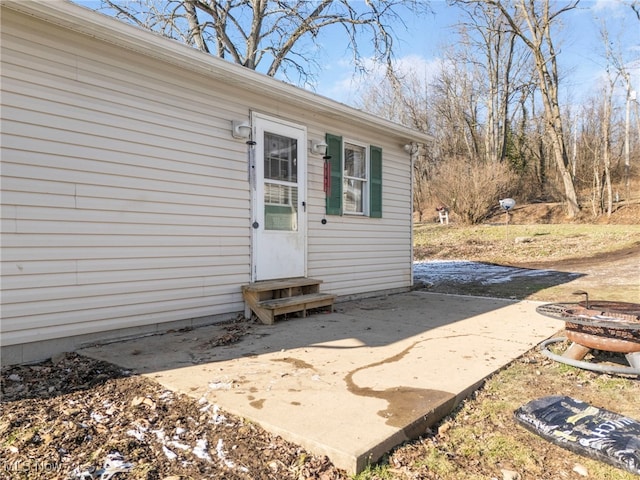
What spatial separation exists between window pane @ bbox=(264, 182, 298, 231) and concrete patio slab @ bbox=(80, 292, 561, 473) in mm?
1219

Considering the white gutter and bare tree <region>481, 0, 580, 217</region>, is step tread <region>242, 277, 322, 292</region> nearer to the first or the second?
the white gutter

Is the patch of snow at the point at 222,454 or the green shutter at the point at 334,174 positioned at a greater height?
the green shutter at the point at 334,174

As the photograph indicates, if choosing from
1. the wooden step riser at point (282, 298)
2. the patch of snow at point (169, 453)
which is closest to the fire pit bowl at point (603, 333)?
the wooden step riser at point (282, 298)

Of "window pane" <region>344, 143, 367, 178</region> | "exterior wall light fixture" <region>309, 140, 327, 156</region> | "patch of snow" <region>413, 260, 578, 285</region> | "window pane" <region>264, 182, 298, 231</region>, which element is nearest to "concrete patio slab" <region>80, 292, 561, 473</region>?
"window pane" <region>264, 182, 298, 231</region>

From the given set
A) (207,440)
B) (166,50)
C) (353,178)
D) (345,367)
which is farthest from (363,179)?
(207,440)

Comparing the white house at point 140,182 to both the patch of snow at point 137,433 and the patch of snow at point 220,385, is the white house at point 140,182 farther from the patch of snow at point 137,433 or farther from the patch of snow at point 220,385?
the patch of snow at point 137,433

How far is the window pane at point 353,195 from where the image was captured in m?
6.37

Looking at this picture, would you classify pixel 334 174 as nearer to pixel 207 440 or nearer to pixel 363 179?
pixel 363 179

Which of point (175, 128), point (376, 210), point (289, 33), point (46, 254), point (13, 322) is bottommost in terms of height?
point (13, 322)

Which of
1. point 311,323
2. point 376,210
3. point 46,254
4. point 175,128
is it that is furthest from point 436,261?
point 46,254

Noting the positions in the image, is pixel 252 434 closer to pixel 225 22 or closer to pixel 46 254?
pixel 46 254

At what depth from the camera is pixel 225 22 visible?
13859 millimetres

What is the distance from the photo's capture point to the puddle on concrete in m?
2.18

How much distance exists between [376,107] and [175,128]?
892 inches
